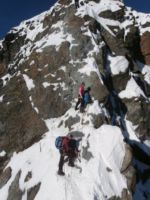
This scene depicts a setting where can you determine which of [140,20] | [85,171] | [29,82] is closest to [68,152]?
[85,171]

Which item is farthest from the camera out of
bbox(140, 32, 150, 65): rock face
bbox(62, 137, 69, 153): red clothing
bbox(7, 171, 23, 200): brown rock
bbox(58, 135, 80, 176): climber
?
bbox(140, 32, 150, 65): rock face

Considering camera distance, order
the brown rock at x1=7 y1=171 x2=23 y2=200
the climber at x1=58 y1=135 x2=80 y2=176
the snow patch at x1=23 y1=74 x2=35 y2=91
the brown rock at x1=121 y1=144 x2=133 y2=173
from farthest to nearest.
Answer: the snow patch at x1=23 y1=74 x2=35 y2=91 < the brown rock at x1=7 y1=171 x2=23 y2=200 < the brown rock at x1=121 y1=144 x2=133 y2=173 < the climber at x1=58 y1=135 x2=80 y2=176

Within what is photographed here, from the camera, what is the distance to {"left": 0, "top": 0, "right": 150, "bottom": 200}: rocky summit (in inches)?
912

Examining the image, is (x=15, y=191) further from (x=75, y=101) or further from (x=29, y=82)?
(x=29, y=82)

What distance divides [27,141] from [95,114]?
24.2 ft

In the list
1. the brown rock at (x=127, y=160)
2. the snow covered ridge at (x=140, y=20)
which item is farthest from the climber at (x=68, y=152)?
the snow covered ridge at (x=140, y=20)

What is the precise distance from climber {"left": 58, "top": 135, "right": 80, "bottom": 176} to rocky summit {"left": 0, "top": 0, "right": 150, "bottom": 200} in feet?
1.61

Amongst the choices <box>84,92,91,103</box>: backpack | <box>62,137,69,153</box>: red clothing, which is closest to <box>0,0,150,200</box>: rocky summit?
<box>84,92,91,103</box>: backpack

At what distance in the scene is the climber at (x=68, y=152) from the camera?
74.5ft

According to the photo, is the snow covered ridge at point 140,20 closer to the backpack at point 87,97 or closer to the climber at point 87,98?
the climber at point 87,98

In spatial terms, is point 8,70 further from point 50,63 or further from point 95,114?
point 95,114

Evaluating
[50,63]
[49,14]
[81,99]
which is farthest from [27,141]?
[49,14]

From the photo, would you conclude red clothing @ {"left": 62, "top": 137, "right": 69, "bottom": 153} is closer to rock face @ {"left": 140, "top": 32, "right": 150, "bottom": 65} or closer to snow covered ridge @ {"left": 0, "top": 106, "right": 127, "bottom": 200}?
snow covered ridge @ {"left": 0, "top": 106, "right": 127, "bottom": 200}

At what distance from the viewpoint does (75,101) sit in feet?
102
